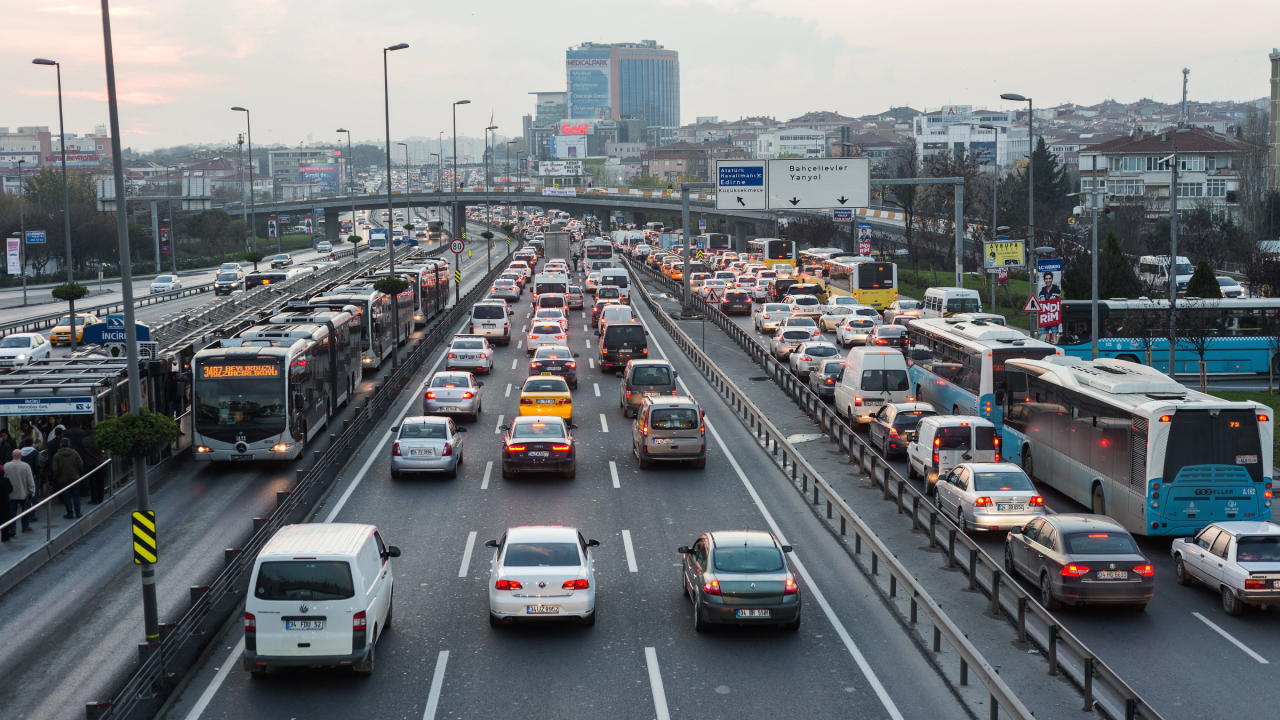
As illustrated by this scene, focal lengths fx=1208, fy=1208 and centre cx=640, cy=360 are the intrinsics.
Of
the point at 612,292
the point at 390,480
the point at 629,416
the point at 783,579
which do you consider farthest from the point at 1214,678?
the point at 612,292

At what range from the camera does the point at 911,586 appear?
17.3m

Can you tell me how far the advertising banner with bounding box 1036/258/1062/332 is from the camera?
1407 inches

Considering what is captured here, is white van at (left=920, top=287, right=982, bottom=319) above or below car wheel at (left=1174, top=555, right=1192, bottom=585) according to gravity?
above

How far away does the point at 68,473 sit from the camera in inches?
910

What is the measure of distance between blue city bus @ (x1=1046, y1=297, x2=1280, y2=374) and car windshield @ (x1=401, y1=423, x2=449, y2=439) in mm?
24536

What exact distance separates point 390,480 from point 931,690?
15576mm

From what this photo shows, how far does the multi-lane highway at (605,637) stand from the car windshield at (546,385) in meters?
6.98

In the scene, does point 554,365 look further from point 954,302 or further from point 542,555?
point 542,555

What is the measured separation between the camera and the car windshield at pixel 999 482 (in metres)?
22.5

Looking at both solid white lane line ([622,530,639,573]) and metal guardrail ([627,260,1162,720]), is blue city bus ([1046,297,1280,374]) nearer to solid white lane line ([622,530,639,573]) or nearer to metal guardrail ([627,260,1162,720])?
metal guardrail ([627,260,1162,720])

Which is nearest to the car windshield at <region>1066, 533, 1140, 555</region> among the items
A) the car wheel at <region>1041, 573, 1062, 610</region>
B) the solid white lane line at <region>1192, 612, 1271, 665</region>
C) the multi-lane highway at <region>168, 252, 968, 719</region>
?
the car wheel at <region>1041, 573, 1062, 610</region>

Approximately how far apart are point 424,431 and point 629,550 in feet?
25.6

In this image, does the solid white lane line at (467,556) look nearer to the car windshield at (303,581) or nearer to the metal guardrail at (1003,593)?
the car windshield at (303,581)

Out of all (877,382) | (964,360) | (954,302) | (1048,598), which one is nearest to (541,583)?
(1048,598)
